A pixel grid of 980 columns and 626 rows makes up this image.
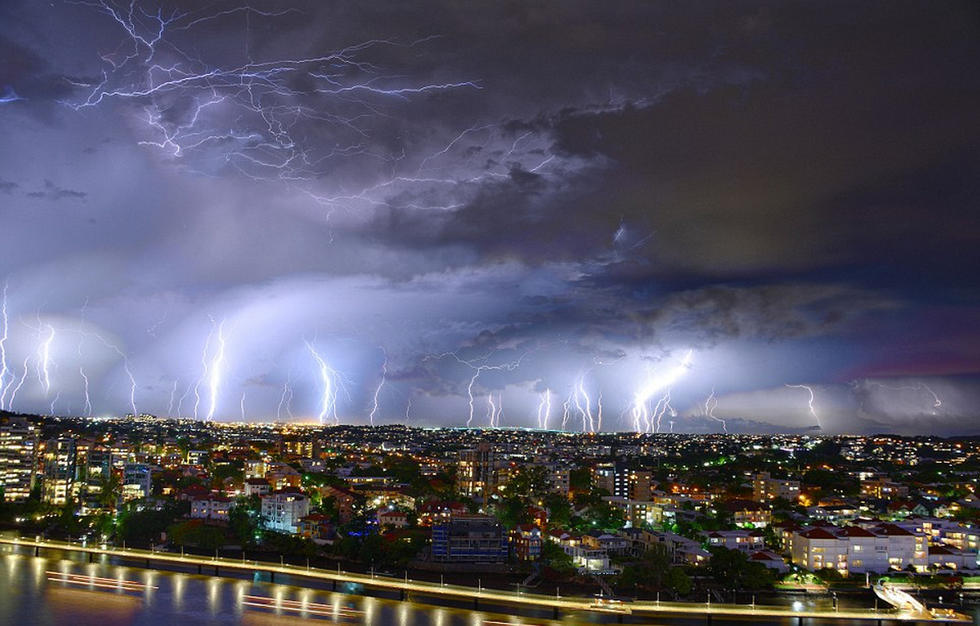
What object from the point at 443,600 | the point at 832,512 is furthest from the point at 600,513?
the point at 443,600

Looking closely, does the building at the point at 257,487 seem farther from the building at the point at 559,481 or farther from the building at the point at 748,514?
the building at the point at 748,514

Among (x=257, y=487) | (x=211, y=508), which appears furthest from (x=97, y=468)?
(x=211, y=508)

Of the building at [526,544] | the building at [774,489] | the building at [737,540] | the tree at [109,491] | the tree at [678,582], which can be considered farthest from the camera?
the building at [774,489]

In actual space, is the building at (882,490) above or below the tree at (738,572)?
above

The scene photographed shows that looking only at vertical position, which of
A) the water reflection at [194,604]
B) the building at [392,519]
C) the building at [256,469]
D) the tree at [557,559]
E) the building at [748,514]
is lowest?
the water reflection at [194,604]

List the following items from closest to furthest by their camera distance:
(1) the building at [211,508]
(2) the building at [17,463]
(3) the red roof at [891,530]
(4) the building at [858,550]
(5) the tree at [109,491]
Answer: (4) the building at [858,550]
(3) the red roof at [891,530]
(1) the building at [211,508]
(5) the tree at [109,491]
(2) the building at [17,463]

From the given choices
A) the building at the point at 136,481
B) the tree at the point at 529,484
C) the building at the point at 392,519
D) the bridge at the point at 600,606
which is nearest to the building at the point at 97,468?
the building at the point at 136,481

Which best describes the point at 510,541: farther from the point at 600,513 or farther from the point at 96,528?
the point at 96,528
